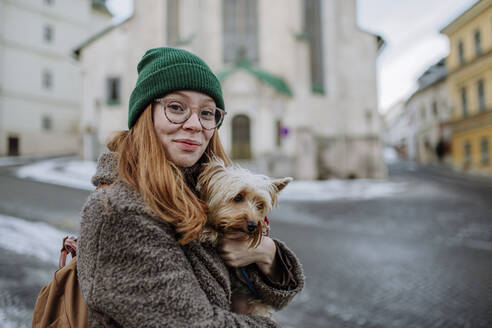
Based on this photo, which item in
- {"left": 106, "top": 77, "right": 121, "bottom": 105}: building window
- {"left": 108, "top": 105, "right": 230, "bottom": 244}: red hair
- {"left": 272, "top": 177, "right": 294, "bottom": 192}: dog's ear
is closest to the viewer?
{"left": 108, "top": 105, "right": 230, "bottom": 244}: red hair

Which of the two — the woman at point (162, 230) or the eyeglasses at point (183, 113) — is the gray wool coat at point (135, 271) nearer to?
the woman at point (162, 230)

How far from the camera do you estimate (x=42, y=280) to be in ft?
11.1

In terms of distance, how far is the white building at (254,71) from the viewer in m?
18.9

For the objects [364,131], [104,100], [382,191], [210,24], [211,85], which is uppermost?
[210,24]

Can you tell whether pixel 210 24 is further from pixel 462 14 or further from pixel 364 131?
pixel 462 14

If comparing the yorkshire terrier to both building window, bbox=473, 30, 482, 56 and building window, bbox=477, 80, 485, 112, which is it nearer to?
building window, bbox=473, 30, 482, 56

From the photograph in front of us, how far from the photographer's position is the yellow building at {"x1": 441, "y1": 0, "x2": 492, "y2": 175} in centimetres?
2289

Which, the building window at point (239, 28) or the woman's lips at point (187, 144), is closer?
the woman's lips at point (187, 144)

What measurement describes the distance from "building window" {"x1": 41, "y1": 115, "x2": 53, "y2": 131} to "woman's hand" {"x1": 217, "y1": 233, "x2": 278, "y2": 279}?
116ft

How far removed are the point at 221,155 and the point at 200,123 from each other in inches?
15.1

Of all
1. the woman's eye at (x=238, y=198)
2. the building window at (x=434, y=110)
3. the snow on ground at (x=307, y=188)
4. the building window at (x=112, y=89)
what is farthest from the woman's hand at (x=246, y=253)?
the building window at (x=434, y=110)

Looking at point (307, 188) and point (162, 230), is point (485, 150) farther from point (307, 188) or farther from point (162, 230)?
point (162, 230)

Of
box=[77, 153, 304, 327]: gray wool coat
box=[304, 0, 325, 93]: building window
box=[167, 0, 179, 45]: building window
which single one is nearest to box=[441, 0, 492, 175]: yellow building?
box=[304, 0, 325, 93]: building window

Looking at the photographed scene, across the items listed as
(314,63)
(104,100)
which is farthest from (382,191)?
(104,100)
